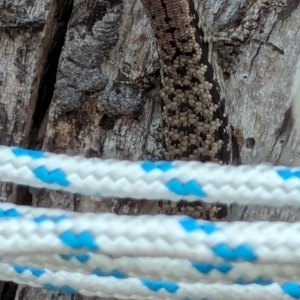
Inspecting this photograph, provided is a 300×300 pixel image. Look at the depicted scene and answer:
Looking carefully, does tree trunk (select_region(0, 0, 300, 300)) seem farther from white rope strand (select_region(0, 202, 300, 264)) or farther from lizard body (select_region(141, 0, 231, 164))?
white rope strand (select_region(0, 202, 300, 264))

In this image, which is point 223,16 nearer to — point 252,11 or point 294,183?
point 252,11

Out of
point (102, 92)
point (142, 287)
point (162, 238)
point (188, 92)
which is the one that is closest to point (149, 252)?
point (162, 238)

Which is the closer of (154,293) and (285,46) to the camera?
(154,293)

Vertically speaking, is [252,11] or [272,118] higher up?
[252,11]

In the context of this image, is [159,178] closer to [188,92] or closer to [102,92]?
[102,92]

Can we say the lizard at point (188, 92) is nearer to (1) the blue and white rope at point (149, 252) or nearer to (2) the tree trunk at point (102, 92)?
(2) the tree trunk at point (102, 92)

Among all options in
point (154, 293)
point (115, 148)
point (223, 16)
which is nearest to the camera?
point (154, 293)

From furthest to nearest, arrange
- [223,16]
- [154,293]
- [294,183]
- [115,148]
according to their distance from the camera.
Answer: [223,16]
[115,148]
[154,293]
[294,183]

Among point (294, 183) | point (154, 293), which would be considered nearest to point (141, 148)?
point (154, 293)
